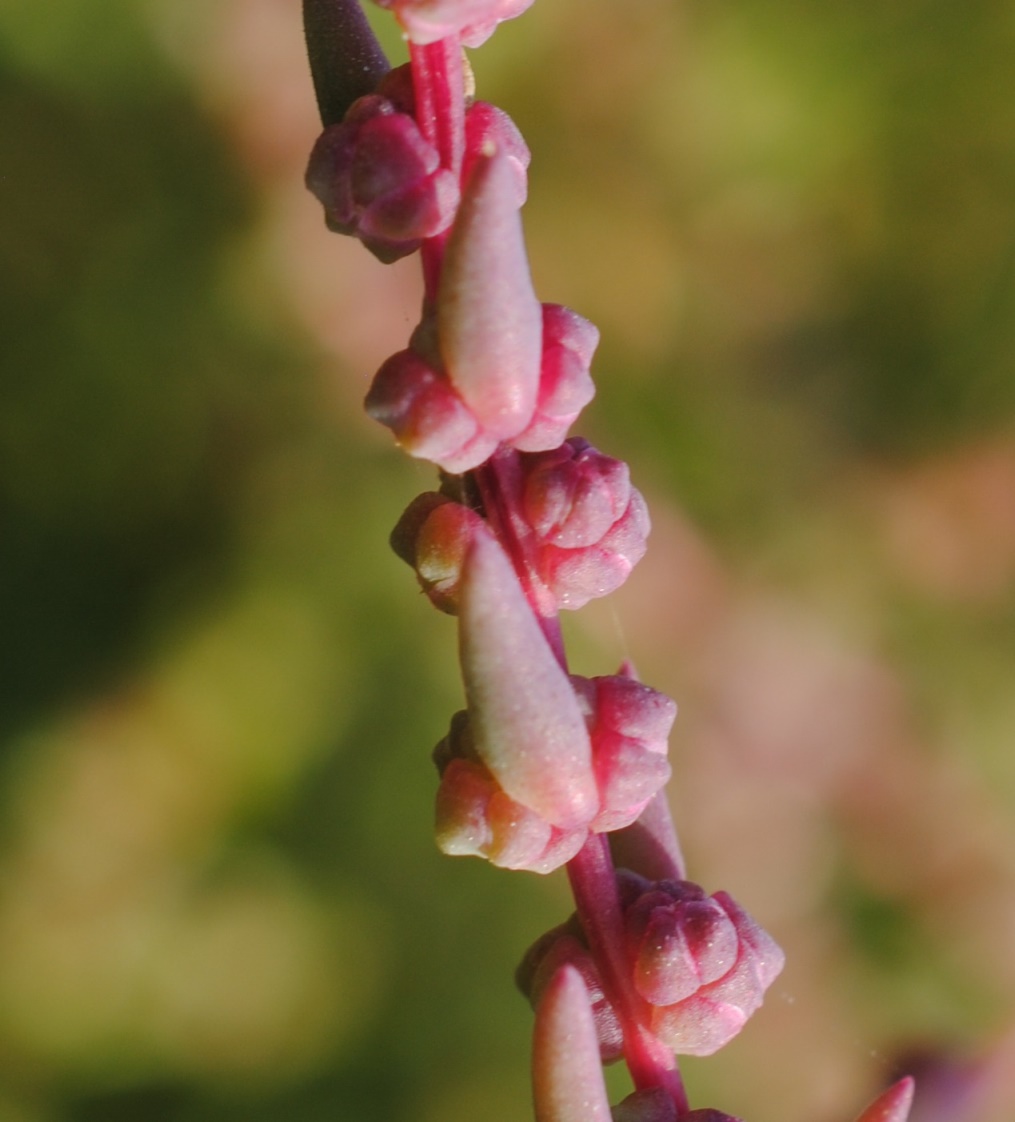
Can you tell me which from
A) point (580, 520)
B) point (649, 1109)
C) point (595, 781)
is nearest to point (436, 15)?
point (580, 520)

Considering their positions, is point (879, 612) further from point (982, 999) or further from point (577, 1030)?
point (577, 1030)

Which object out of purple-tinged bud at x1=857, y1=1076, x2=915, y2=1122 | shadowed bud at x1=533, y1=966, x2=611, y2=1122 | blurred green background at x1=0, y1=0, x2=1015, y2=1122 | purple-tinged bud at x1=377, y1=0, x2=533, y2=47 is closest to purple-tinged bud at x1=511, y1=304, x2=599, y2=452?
purple-tinged bud at x1=377, y1=0, x2=533, y2=47

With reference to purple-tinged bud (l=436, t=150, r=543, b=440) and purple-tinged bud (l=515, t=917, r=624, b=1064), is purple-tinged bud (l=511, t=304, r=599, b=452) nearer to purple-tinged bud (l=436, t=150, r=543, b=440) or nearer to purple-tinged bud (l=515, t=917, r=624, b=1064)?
purple-tinged bud (l=436, t=150, r=543, b=440)

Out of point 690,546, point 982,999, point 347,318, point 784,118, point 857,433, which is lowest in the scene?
point 982,999

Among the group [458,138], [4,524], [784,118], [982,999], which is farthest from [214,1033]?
[784,118]

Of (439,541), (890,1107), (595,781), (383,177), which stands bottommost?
(890,1107)

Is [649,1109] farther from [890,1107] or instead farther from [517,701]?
[517,701]
